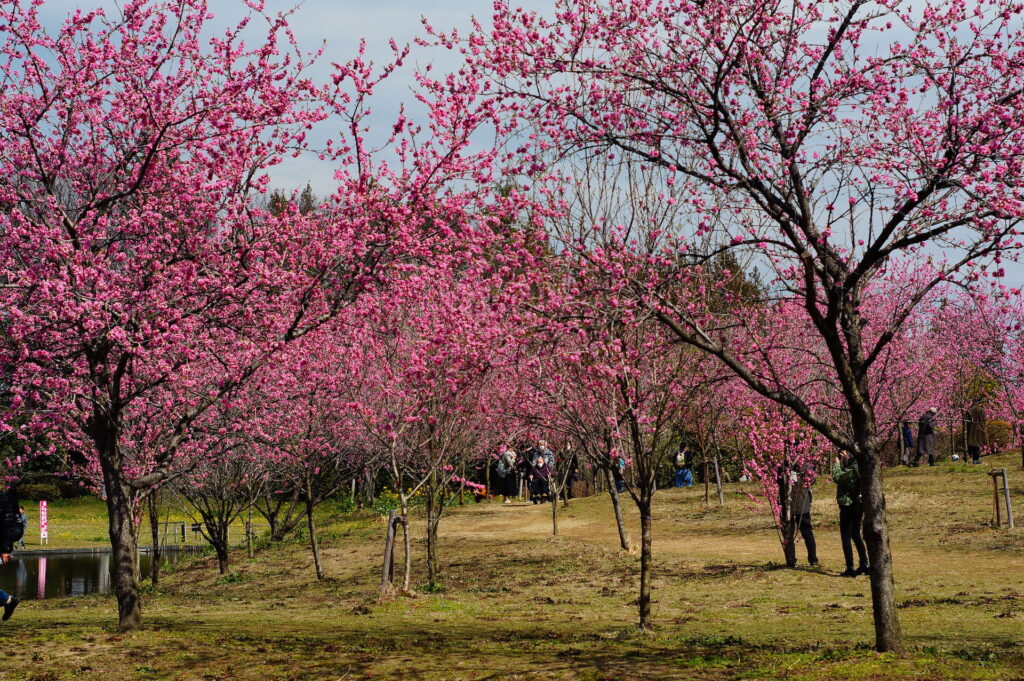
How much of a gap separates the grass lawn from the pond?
233 cm

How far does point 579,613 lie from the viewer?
1364 cm

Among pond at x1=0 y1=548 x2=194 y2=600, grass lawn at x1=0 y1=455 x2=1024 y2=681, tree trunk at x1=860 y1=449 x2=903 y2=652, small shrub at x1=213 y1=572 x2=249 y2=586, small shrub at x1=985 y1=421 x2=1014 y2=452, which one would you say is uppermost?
small shrub at x1=985 y1=421 x2=1014 y2=452

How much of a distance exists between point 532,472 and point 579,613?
1947cm

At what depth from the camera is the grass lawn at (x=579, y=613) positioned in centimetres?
895

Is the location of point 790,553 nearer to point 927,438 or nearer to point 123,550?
point 123,550

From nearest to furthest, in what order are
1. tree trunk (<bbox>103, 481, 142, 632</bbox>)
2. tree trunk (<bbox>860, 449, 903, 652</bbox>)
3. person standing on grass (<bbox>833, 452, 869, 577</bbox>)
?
1. tree trunk (<bbox>860, 449, 903, 652</bbox>)
2. tree trunk (<bbox>103, 481, 142, 632</bbox>)
3. person standing on grass (<bbox>833, 452, 869, 577</bbox>)

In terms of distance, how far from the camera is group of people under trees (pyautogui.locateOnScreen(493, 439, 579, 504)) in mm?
29513

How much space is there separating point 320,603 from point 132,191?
8.27 m

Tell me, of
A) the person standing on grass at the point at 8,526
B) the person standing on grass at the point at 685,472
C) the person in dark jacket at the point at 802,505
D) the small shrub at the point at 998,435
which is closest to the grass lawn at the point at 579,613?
the person in dark jacket at the point at 802,505

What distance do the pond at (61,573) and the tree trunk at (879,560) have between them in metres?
18.2

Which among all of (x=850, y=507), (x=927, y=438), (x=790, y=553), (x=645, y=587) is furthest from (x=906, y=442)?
(x=645, y=587)

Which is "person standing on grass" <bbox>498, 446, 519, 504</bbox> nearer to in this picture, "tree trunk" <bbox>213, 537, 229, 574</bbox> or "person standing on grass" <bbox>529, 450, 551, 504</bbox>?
"person standing on grass" <bbox>529, 450, 551, 504</bbox>

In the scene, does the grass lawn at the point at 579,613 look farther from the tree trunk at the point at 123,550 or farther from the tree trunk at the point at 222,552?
the tree trunk at the point at 123,550

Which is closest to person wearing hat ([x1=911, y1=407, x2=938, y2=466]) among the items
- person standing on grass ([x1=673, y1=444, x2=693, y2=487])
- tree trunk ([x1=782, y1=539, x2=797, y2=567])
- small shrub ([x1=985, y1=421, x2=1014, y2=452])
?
small shrub ([x1=985, y1=421, x2=1014, y2=452])
